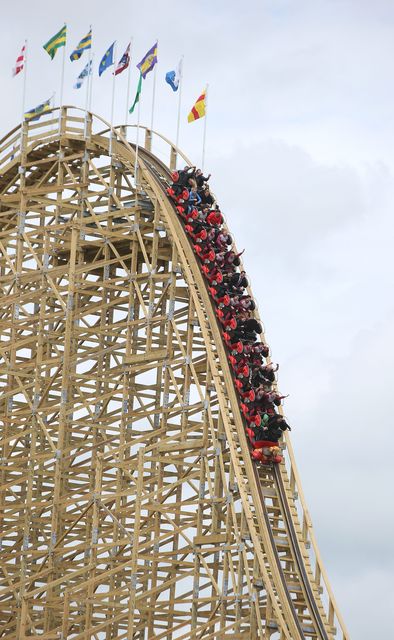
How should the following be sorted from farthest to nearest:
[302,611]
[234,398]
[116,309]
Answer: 1. [116,309]
2. [234,398]
3. [302,611]

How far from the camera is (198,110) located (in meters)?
40.2

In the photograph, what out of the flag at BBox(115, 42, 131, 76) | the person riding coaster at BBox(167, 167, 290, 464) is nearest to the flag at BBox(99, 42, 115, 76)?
the flag at BBox(115, 42, 131, 76)

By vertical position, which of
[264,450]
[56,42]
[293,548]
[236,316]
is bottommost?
[293,548]

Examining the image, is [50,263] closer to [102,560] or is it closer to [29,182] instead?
[29,182]

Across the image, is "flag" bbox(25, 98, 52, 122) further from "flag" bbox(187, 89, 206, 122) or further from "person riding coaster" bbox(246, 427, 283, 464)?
"person riding coaster" bbox(246, 427, 283, 464)

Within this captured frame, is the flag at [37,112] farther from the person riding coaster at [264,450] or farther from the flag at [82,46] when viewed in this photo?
the person riding coaster at [264,450]

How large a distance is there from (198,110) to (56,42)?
4440mm

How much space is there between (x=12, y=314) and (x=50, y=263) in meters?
1.96

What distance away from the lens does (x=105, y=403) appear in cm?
3975

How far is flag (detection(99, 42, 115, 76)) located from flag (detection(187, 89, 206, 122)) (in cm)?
250

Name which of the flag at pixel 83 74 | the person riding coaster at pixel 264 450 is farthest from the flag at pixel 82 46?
the person riding coaster at pixel 264 450

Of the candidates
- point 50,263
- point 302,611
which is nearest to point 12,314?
point 50,263

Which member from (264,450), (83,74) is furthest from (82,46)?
(264,450)

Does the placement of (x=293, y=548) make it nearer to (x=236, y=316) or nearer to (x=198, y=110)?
(x=236, y=316)
